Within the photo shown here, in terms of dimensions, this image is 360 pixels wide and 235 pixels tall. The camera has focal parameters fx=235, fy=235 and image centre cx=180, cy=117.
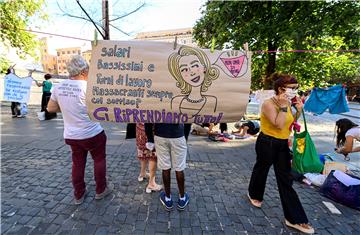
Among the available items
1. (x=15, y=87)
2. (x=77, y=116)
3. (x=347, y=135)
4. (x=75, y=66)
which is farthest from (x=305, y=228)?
(x=15, y=87)

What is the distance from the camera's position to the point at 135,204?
3.07 m

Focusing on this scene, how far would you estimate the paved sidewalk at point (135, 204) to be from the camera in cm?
262

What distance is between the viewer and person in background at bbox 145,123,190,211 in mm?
2707

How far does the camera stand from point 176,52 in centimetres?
233

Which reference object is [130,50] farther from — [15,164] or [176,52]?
[15,164]

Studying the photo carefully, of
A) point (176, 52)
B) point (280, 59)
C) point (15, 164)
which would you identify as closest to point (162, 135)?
point (176, 52)

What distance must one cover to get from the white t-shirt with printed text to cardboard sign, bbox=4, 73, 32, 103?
2816 millimetres

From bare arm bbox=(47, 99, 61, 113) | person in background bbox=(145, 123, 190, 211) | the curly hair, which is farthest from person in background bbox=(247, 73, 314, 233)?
bare arm bbox=(47, 99, 61, 113)

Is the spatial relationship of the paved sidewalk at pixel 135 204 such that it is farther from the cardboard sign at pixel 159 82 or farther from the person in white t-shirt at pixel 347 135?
the cardboard sign at pixel 159 82

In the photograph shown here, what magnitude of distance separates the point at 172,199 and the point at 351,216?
2312 millimetres

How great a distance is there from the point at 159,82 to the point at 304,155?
2.81 meters

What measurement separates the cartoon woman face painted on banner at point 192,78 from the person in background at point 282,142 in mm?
779

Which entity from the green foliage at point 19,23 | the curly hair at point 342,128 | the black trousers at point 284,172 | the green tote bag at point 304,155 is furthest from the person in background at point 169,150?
the green foliage at point 19,23

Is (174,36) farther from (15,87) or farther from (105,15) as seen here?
(105,15)
